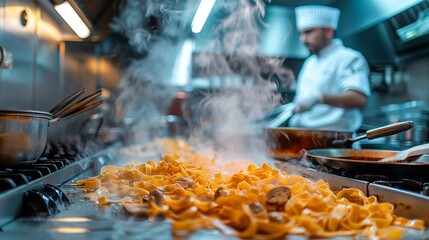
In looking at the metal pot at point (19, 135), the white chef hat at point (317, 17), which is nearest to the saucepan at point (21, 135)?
the metal pot at point (19, 135)

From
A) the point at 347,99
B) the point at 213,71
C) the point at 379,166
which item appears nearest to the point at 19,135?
the point at 379,166

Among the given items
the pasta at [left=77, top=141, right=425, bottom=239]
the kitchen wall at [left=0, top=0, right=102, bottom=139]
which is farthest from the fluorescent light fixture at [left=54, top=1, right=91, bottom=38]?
the pasta at [left=77, top=141, right=425, bottom=239]

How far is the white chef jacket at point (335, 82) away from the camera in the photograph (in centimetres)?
367

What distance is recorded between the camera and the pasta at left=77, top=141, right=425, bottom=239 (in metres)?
0.82

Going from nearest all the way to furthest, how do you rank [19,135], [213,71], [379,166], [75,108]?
[19,135] → [379,166] → [75,108] → [213,71]

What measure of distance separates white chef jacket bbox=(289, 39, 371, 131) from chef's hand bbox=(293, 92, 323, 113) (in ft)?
1.42

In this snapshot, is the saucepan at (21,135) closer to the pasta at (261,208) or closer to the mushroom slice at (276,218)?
the pasta at (261,208)

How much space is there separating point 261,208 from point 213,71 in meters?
5.79

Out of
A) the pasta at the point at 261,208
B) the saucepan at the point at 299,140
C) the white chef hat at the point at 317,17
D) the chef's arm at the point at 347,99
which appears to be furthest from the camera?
the white chef hat at the point at 317,17

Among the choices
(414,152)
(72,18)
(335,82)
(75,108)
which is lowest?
(414,152)

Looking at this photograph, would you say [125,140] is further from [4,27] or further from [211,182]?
[211,182]

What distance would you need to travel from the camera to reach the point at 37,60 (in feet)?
9.59

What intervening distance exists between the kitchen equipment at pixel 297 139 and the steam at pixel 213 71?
0.41m

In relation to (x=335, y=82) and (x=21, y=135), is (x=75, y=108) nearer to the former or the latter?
(x=21, y=135)
